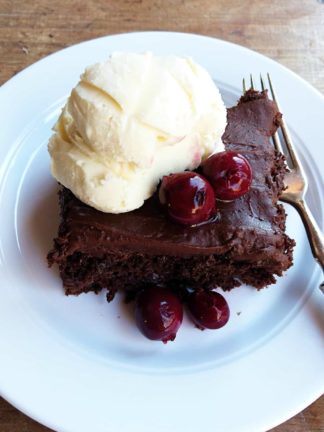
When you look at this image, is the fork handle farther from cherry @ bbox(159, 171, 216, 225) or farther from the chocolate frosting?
cherry @ bbox(159, 171, 216, 225)

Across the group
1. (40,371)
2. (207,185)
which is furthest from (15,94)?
(40,371)

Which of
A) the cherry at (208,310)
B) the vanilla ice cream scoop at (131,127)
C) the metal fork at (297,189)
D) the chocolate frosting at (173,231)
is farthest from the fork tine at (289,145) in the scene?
the cherry at (208,310)

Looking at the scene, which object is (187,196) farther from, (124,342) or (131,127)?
(124,342)

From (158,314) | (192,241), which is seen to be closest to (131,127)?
(192,241)

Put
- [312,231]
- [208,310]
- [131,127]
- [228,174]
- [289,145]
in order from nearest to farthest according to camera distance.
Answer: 1. [131,127]
2. [228,174]
3. [208,310]
4. [312,231]
5. [289,145]

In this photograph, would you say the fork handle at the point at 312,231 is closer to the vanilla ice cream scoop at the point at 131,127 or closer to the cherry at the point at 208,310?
the cherry at the point at 208,310
